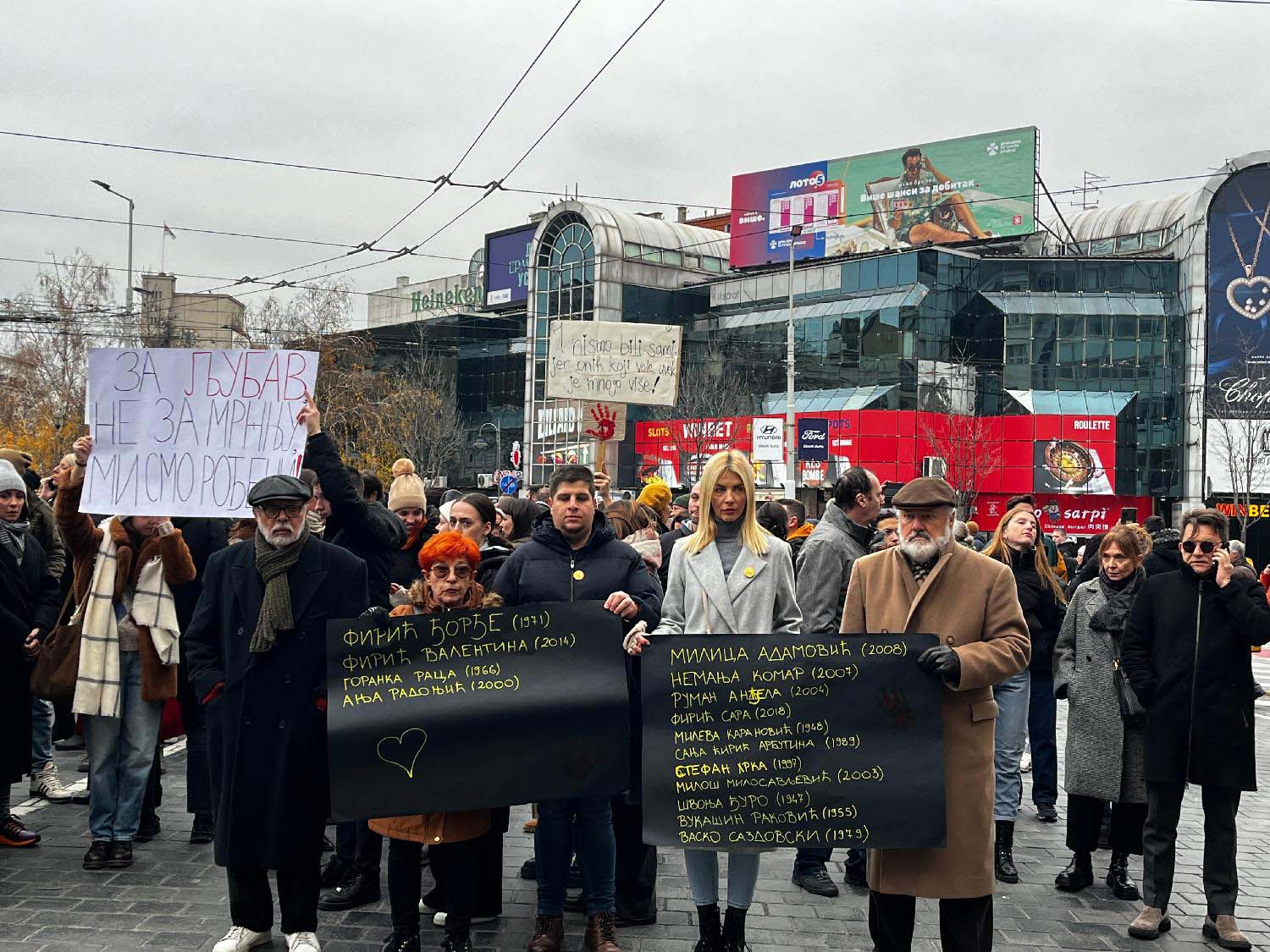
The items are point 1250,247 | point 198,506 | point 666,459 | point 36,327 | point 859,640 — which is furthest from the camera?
point 666,459

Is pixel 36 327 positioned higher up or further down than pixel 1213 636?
higher up

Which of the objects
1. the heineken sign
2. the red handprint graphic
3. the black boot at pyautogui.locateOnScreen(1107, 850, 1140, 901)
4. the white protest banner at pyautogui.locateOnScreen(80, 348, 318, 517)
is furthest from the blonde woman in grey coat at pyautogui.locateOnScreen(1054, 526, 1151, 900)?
the heineken sign

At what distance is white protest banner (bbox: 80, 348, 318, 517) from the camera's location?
6.56 meters

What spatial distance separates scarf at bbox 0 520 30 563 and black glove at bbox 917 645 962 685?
17.6 ft

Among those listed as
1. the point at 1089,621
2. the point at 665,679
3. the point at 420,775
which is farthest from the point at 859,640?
the point at 1089,621

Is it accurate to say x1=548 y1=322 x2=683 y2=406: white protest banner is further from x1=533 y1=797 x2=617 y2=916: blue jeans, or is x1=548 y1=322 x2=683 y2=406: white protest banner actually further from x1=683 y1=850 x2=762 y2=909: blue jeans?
x1=683 y1=850 x2=762 y2=909: blue jeans

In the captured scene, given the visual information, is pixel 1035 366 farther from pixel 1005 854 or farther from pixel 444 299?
pixel 444 299

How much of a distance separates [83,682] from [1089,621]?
19.0ft

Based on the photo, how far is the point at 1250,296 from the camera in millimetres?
48094

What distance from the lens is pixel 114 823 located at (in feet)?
22.1

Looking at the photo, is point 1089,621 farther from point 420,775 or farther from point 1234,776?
point 420,775

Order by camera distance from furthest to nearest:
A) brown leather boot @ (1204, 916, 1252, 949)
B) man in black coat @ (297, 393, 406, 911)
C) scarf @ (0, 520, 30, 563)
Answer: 1. scarf @ (0, 520, 30, 563)
2. man in black coat @ (297, 393, 406, 911)
3. brown leather boot @ (1204, 916, 1252, 949)

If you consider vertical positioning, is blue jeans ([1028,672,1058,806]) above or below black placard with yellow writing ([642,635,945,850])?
below

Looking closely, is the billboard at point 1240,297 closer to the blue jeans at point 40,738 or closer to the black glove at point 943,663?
the blue jeans at point 40,738
